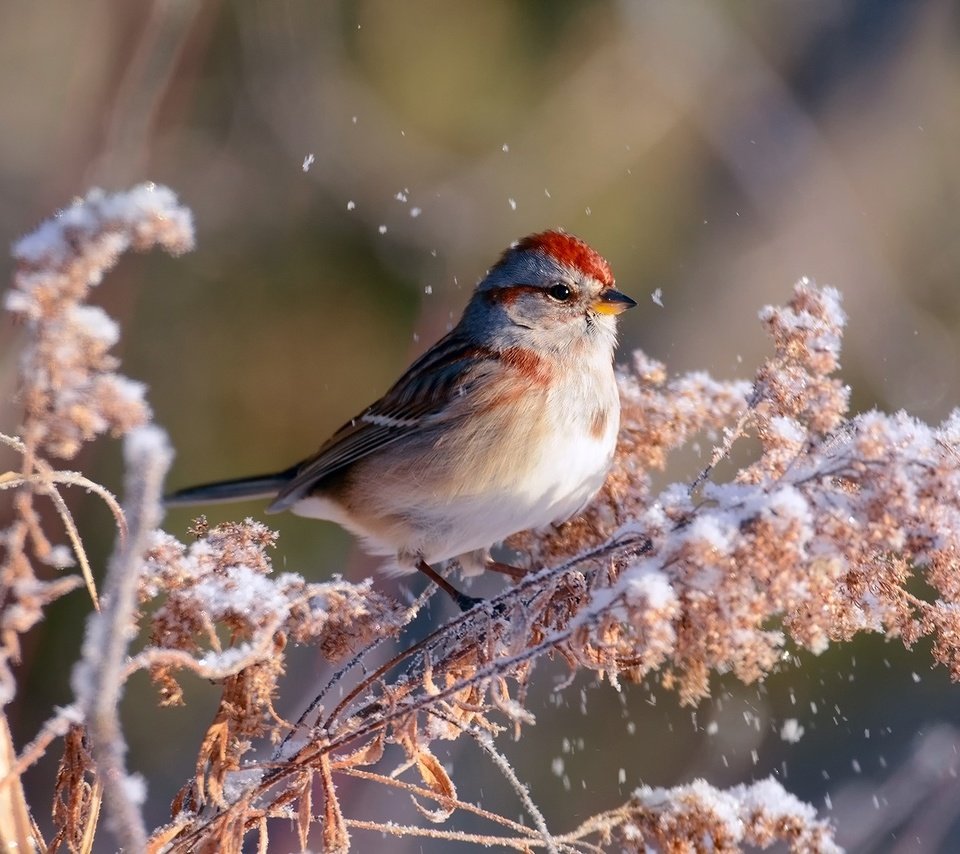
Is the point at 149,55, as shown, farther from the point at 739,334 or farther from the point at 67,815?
the point at 67,815

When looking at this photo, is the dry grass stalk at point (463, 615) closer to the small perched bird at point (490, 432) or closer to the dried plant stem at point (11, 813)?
the dried plant stem at point (11, 813)

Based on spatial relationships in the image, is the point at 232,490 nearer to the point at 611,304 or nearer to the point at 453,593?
the point at 453,593

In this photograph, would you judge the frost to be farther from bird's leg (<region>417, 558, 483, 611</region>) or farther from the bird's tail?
the bird's tail

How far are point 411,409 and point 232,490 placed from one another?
24.7 inches

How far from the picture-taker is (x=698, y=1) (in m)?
5.84

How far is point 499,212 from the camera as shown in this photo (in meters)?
5.24

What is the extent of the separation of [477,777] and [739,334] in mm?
2190

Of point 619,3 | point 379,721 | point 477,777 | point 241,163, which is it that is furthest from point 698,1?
point 379,721

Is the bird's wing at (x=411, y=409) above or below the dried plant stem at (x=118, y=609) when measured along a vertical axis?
above

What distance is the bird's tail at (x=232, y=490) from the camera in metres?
3.19

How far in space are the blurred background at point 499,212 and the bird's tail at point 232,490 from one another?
0.58m

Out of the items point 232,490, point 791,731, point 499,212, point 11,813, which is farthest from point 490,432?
point 499,212

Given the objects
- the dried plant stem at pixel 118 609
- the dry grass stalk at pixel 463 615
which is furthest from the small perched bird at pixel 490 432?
the dried plant stem at pixel 118 609

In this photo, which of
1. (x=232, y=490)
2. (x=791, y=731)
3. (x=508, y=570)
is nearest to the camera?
(x=508, y=570)
